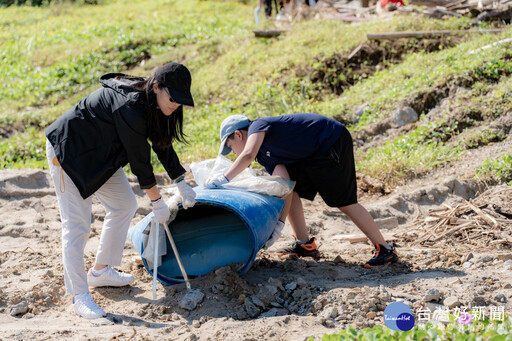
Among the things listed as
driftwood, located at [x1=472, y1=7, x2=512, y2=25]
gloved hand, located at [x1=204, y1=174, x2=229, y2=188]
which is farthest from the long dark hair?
driftwood, located at [x1=472, y1=7, x2=512, y2=25]

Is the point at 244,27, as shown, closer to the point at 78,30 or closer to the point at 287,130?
the point at 78,30

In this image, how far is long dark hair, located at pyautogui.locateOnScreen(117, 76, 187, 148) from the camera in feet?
11.0

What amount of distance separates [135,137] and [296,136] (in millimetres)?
1328

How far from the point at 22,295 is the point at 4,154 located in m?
5.48

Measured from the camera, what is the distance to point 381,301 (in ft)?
11.4

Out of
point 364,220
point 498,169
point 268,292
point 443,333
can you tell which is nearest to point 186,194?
point 268,292

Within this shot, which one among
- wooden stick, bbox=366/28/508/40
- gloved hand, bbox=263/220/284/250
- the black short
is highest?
wooden stick, bbox=366/28/508/40

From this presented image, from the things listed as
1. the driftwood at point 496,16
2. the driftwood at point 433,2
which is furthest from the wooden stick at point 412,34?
the driftwood at point 433,2

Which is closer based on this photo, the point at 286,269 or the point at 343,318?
the point at 343,318

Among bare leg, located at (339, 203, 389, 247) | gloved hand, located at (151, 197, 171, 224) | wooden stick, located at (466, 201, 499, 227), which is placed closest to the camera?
gloved hand, located at (151, 197, 171, 224)

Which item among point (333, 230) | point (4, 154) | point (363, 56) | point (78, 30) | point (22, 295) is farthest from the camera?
point (78, 30)

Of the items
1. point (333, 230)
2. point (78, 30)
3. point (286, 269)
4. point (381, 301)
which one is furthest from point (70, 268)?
point (78, 30)

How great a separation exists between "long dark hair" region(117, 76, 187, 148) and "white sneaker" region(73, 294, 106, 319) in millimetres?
1087

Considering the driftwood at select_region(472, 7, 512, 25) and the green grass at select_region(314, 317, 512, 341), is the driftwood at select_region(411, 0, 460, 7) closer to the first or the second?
the driftwood at select_region(472, 7, 512, 25)
